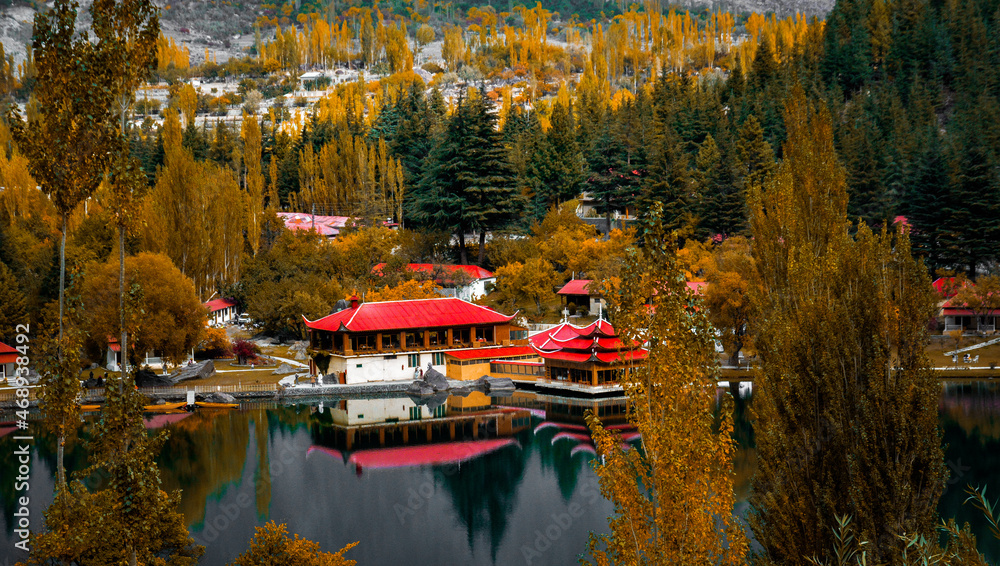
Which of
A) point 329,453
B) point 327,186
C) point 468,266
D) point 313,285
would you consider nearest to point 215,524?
point 329,453

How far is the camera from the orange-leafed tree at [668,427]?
9.02 metres

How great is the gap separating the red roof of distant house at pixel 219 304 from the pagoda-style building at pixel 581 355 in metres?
19.4

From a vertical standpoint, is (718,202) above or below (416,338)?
above

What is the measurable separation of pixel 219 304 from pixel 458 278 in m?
13.6

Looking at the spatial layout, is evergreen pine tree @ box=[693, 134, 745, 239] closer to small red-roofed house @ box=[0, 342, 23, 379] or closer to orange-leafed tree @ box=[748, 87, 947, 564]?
small red-roofed house @ box=[0, 342, 23, 379]

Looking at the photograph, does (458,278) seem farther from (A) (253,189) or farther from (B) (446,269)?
(A) (253,189)

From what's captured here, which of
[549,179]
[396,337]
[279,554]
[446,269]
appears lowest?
[279,554]

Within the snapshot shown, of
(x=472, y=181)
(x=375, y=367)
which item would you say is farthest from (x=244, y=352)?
(x=472, y=181)

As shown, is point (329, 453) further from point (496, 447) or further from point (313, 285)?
point (313, 285)

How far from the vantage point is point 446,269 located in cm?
4869

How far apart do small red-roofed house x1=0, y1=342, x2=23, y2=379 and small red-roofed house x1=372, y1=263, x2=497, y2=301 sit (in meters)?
18.3

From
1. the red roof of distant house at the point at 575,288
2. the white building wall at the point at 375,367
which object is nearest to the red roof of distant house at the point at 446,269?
the red roof of distant house at the point at 575,288

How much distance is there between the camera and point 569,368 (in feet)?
121

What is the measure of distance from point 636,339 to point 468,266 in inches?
1625
